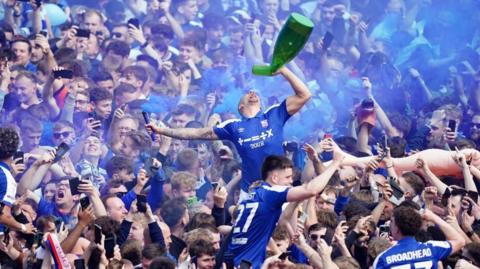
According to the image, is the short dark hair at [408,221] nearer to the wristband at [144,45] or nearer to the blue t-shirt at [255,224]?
the blue t-shirt at [255,224]

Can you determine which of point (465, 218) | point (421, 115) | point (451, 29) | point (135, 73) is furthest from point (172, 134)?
point (451, 29)

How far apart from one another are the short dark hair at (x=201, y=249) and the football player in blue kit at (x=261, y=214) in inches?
4.9

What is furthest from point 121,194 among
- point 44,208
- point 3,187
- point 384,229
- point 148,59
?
point 148,59

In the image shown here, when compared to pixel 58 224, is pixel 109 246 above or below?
above

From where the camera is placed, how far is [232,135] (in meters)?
12.2

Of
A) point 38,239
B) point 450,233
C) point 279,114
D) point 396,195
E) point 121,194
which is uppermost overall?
point 450,233

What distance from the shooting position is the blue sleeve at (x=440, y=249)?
1012 centimetres

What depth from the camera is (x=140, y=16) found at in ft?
63.1

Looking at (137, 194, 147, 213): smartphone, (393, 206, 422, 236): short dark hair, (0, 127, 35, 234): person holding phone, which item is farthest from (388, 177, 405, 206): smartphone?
(0, 127, 35, 234): person holding phone

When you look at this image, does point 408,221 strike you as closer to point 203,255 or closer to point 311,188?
point 311,188

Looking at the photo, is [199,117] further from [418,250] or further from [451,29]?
[418,250]

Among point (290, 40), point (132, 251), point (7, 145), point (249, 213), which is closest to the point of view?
point (249, 213)

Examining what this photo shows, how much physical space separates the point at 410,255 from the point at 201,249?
56.5 inches

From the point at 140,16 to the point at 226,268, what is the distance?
9.62 metres
